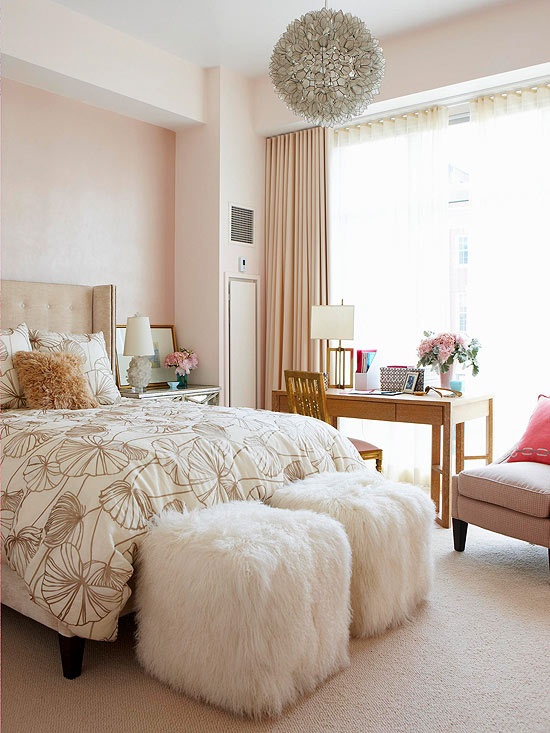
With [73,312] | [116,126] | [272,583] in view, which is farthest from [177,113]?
[272,583]

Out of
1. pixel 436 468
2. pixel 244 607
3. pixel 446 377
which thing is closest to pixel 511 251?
pixel 446 377

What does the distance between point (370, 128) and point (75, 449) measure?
3747 mm

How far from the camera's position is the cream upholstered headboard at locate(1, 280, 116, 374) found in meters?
4.14

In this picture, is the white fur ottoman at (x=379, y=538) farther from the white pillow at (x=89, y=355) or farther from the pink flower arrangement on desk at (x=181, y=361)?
the pink flower arrangement on desk at (x=181, y=361)

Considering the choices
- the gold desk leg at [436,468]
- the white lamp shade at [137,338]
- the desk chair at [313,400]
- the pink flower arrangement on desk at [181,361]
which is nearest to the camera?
the desk chair at [313,400]

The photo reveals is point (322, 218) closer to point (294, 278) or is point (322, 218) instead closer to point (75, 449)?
point (294, 278)

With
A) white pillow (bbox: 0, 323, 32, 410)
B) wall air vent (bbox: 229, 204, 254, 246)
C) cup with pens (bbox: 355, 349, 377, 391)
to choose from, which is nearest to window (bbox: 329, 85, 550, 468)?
cup with pens (bbox: 355, 349, 377, 391)

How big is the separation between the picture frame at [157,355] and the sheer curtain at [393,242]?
135 cm

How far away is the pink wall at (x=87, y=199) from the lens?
434cm

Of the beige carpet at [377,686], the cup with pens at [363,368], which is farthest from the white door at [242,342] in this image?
the beige carpet at [377,686]

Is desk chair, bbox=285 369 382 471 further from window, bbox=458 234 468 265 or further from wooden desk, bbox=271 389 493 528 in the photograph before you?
window, bbox=458 234 468 265

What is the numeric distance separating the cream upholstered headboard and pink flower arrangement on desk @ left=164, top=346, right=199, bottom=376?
0.55 meters

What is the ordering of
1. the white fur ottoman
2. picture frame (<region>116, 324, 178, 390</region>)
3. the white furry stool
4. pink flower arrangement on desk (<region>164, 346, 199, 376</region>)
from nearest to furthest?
the white furry stool, the white fur ottoman, picture frame (<region>116, 324, 178, 390</region>), pink flower arrangement on desk (<region>164, 346, 199, 376</region>)

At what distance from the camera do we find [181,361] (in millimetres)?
5156
